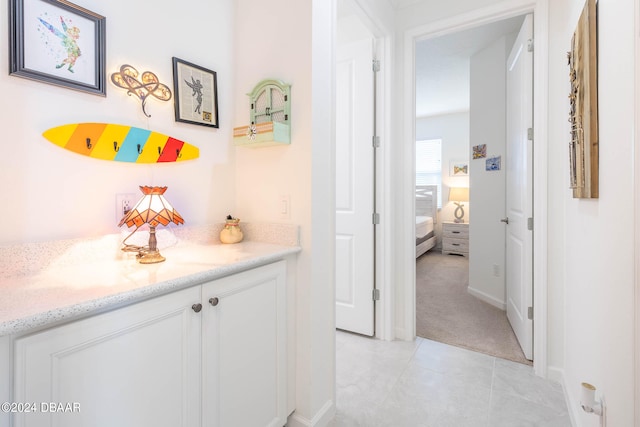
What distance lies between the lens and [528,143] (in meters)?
2.20

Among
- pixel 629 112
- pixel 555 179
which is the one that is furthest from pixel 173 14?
pixel 555 179

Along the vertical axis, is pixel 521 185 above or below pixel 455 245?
above

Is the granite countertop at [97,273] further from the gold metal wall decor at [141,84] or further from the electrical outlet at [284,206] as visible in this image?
the gold metal wall decor at [141,84]

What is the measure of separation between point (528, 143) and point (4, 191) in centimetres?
278

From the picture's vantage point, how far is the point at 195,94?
5.18ft

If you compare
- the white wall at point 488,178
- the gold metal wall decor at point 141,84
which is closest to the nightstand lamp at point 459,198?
the white wall at point 488,178

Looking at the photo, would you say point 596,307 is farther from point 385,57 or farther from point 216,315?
point 385,57

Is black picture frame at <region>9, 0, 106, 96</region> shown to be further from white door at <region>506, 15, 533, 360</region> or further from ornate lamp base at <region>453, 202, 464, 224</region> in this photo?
ornate lamp base at <region>453, 202, 464, 224</region>

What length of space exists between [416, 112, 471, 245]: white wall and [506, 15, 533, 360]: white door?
3.67 m

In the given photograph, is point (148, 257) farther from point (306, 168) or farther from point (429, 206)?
point (429, 206)

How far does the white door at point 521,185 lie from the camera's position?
2.20 m

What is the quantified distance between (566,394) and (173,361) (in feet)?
6.99

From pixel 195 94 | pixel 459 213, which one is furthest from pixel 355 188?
pixel 459 213

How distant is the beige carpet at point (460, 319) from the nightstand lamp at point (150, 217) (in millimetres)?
2278
